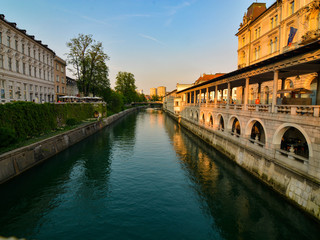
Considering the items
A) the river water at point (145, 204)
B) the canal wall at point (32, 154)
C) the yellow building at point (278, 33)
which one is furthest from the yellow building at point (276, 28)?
the canal wall at point (32, 154)

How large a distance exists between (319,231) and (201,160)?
44.4ft

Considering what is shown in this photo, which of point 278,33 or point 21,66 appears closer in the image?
point 278,33

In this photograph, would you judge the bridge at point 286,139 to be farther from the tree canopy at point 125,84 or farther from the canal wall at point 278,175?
the tree canopy at point 125,84

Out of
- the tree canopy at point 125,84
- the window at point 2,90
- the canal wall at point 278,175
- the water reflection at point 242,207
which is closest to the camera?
the water reflection at point 242,207

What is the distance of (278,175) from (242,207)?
138 inches

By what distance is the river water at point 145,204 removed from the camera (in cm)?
1011

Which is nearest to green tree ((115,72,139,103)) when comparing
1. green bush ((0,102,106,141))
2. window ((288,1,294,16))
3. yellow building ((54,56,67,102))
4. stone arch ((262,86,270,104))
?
yellow building ((54,56,67,102))

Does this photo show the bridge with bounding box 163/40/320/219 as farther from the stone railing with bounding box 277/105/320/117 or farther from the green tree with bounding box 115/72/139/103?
the green tree with bounding box 115/72/139/103

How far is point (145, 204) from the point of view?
12734 millimetres

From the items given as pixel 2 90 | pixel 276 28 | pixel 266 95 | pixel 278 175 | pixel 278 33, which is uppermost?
pixel 276 28

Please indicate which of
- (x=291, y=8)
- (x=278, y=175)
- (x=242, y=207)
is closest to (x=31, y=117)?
(x=242, y=207)

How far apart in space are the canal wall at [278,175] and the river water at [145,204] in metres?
0.59

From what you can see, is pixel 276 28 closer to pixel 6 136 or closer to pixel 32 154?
pixel 32 154

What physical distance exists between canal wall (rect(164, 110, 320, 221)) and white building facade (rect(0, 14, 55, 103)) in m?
39.8
